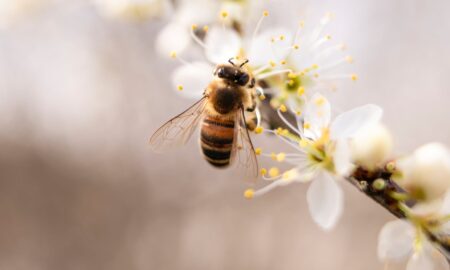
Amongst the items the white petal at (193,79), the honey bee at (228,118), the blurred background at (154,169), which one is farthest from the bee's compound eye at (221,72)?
the blurred background at (154,169)

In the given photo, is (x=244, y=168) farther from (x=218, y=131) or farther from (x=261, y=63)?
(x=261, y=63)

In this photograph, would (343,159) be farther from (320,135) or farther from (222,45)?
(222,45)

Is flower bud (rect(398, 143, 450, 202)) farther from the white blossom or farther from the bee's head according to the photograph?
the bee's head

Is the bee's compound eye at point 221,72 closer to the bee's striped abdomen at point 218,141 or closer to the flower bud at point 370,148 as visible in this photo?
the bee's striped abdomen at point 218,141

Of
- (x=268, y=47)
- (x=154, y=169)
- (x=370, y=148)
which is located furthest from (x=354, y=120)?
(x=154, y=169)

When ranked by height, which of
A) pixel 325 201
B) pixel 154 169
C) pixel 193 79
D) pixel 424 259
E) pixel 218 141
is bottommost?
pixel 154 169

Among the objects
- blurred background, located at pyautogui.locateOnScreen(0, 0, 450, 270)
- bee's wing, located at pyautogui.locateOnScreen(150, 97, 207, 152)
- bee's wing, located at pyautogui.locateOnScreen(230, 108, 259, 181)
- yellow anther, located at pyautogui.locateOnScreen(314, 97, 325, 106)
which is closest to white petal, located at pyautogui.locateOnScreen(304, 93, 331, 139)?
yellow anther, located at pyautogui.locateOnScreen(314, 97, 325, 106)

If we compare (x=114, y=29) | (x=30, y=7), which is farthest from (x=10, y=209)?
(x=30, y=7)
